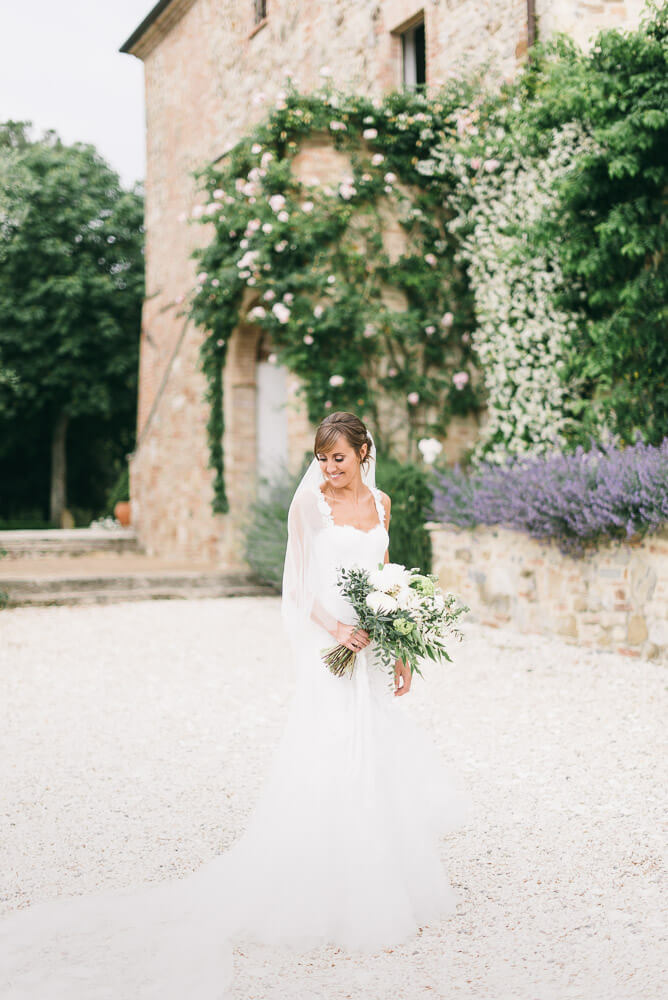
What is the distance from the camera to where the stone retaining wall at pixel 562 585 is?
5824 millimetres

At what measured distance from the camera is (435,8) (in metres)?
9.41

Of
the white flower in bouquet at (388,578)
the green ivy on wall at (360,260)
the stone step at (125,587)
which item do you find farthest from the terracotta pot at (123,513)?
the white flower in bouquet at (388,578)

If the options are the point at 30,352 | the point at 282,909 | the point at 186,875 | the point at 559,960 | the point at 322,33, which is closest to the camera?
the point at 559,960

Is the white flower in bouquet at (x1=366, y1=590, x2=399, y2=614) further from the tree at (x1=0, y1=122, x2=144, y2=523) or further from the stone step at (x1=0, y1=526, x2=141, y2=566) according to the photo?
the tree at (x1=0, y1=122, x2=144, y2=523)

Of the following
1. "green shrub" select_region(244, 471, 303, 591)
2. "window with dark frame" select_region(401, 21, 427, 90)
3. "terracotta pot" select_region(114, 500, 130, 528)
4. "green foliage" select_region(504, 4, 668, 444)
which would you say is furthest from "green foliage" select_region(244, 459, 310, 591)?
"terracotta pot" select_region(114, 500, 130, 528)

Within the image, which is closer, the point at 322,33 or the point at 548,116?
the point at 548,116

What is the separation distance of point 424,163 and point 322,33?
2.59m

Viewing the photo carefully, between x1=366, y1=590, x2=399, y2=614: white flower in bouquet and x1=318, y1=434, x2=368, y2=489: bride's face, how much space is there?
344mm

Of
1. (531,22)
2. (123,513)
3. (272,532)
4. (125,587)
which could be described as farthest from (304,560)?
(123,513)

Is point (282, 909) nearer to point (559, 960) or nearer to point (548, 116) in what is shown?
point (559, 960)

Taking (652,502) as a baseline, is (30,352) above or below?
above

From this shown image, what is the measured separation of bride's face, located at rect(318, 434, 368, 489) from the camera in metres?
2.55

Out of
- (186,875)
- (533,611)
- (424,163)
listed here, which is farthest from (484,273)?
(186,875)

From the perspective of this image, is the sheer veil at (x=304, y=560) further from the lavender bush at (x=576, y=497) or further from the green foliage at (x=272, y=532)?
the green foliage at (x=272, y=532)
